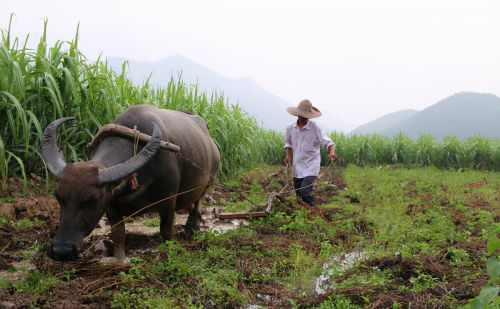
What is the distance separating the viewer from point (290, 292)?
3.29m

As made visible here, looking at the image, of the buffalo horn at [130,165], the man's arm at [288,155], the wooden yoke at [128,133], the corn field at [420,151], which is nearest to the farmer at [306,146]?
the man's arm at [288,155]

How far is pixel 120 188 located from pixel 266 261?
1.32 m

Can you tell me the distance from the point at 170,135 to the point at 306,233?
5.96 ft

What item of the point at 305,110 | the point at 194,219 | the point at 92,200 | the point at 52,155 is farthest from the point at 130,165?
the point at 305,110

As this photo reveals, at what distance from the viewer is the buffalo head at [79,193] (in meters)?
3.05

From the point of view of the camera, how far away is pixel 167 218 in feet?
13.6

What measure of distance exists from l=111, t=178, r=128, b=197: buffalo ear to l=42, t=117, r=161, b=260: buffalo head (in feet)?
0.11

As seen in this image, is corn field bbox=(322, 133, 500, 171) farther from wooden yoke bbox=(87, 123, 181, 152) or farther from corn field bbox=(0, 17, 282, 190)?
wooden yoke bbox=(87, 123, 181, 152)

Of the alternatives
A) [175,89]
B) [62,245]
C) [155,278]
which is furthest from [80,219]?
[175,89]

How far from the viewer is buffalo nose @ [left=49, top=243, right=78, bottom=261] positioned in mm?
2998

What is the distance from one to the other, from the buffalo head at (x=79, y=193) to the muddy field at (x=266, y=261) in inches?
9.3

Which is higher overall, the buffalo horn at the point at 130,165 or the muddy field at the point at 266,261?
the buffalo horn at the point at 130,165

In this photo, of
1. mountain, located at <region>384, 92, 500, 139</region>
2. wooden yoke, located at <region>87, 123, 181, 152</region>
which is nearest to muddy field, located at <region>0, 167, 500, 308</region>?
wooden yoke, located at <region>87, 123, 181, 152</region>

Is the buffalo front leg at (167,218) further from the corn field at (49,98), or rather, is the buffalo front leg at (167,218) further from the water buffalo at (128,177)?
the corn field at (49,98)
